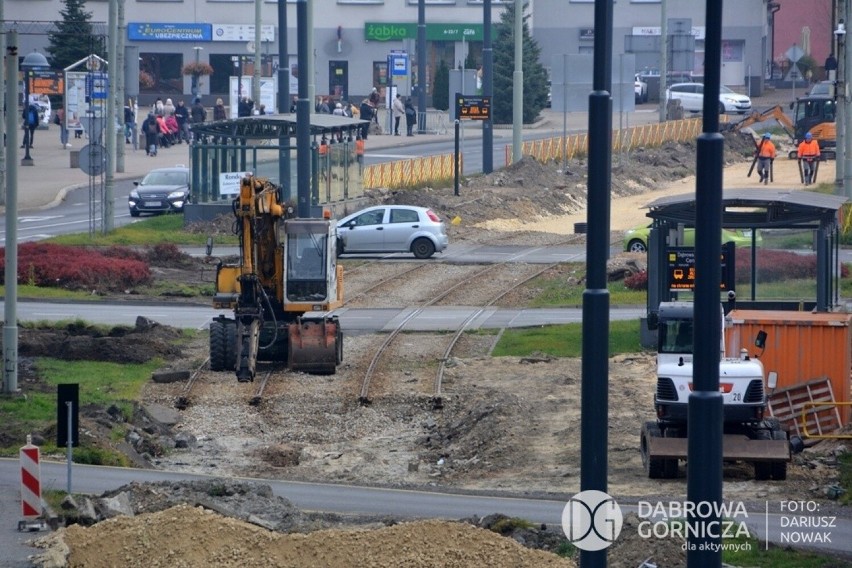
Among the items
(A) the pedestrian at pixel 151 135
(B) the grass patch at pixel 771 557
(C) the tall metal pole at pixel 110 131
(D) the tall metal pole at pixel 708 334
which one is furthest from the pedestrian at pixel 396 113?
(D) the tall metal pole at pixel 708 334

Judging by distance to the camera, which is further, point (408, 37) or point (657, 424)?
point (408, 37)

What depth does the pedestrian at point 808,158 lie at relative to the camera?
5106cm

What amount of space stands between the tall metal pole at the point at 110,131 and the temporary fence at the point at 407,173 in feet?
31.3

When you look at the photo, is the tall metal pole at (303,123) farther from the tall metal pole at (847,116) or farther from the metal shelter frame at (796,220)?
the tall metal pole at (847,116)

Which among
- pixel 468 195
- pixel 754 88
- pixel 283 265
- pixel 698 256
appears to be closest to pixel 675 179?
pixel 468 195

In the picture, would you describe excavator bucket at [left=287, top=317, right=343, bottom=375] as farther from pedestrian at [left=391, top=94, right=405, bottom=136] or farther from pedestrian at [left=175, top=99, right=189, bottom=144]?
pedestrian at [left=391, top=94, right=405, bottom=136]

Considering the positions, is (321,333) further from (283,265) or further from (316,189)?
(316,189)

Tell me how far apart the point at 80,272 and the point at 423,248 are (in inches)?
374

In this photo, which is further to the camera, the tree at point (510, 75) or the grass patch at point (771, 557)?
the tree at point (510, 75)

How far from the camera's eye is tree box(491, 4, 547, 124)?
72.4 m

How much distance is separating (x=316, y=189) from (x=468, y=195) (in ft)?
26.3

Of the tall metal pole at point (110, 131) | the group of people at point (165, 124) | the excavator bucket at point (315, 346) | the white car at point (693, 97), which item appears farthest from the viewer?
the white car at point (693, 97)

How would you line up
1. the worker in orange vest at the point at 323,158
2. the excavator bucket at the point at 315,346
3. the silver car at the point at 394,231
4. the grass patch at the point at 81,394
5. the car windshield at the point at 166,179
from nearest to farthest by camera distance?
1. the grass patch at the point at 81,394
2. the excavator bucket at the point at 315,346
3. the silver car at the point at 394,231
4. the worker in orange vest at the point at 323,158
5. the car windshield at the point at 166,179

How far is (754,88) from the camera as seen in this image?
85.4m
